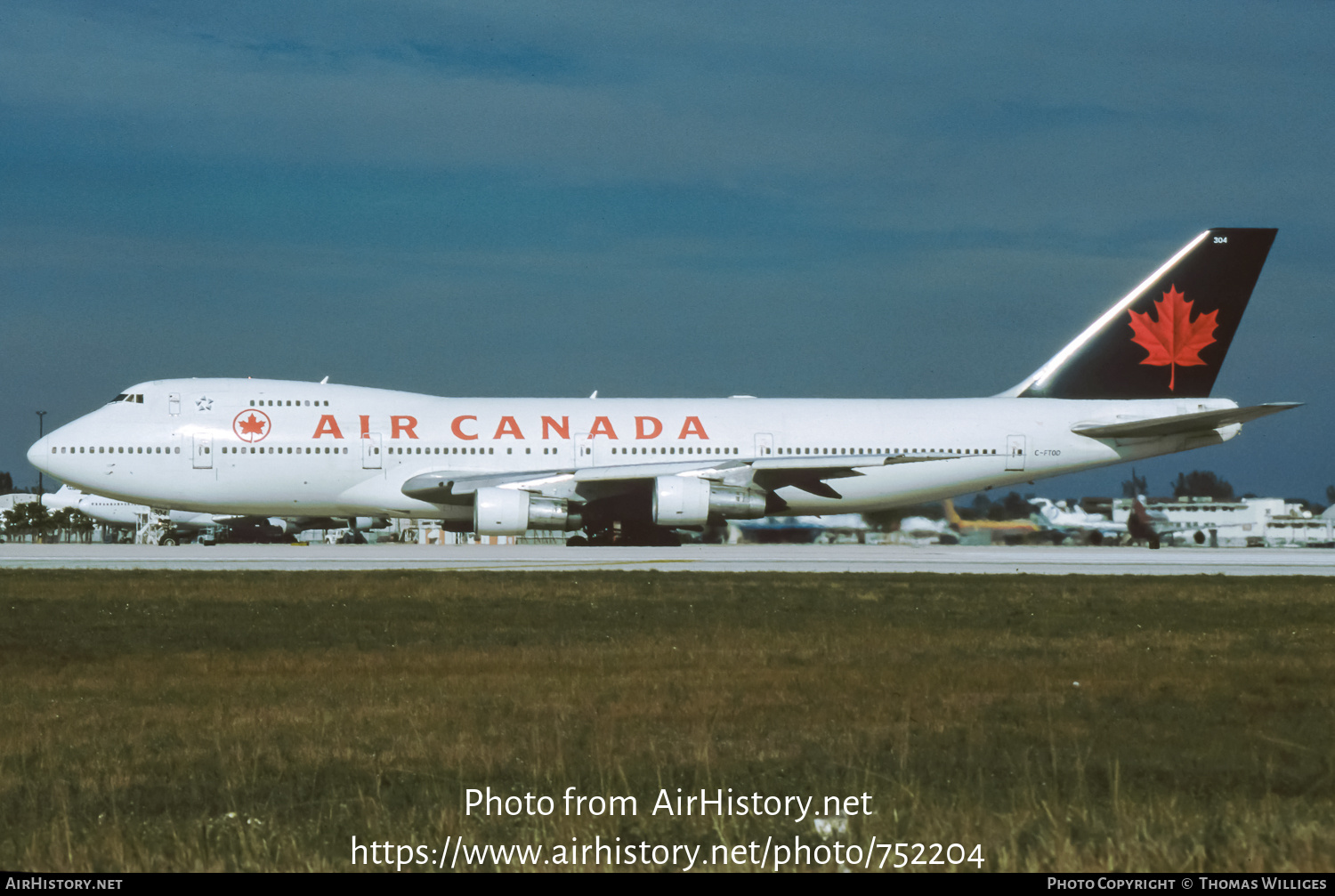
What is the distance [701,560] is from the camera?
26.2 meters

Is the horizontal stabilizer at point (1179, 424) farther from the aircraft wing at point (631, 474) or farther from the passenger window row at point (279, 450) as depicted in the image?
the passenger window row at point (279, 450)

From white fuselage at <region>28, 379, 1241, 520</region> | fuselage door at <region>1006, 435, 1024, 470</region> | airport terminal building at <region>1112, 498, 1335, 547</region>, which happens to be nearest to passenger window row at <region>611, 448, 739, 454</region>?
white fuselage at <region>28, 379, 1241, 520</region>

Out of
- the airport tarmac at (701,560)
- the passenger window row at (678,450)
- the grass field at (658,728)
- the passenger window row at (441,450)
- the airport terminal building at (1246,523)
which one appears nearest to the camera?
the grass field at (658,728)

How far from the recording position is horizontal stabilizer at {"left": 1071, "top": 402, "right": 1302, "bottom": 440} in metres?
30.8

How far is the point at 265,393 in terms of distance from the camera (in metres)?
33.1

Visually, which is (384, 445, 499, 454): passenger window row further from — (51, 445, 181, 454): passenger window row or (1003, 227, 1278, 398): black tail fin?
(1003, 227, 1278, 398): black tail fin

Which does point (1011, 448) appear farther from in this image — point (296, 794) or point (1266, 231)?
point (296, 794)

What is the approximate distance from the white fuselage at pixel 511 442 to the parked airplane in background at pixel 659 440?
49 mm

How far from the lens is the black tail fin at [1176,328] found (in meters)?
35.8

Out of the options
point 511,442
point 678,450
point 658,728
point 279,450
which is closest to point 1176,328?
point 678,450

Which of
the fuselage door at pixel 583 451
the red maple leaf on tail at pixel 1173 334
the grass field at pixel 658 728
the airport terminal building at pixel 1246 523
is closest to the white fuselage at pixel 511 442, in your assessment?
the fuselage door at pixel 583 451

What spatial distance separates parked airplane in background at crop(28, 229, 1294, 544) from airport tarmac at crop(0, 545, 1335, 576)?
1395 millimetres

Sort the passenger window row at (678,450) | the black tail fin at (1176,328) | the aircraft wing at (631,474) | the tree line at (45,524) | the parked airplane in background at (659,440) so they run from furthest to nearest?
the tree line at (45,524) < the black tail fin at (1176,328) < the passenger window row at (678,450) < the parked airplane in background at (659,440) < the aircraft wing at (631,474)

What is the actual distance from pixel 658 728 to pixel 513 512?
22.1 metres
